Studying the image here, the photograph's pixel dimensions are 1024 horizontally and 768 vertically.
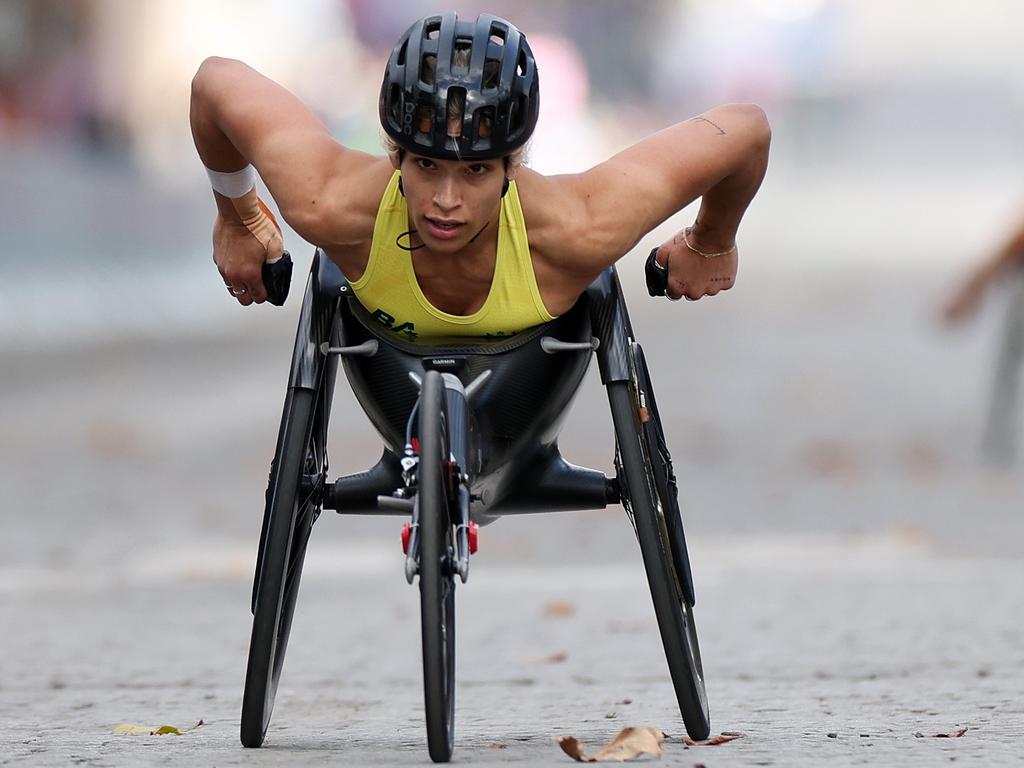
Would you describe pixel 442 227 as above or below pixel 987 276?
below

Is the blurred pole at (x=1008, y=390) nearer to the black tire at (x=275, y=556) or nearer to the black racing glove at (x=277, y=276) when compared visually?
the black racing glove at (x=277, y=276)

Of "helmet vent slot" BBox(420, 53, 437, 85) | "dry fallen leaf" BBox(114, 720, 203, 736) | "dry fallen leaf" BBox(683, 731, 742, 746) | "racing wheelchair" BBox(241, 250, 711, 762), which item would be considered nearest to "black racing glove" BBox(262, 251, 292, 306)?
"racing wheelchair" BBox(241, 250, 711, 762)

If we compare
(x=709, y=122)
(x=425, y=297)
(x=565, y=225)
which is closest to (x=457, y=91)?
(x=565, y=225)

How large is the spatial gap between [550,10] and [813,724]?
29.2 meters

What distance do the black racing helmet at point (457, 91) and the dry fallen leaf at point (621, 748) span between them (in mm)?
1261

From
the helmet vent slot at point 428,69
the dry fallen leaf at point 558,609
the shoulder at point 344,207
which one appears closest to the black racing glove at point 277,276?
the shoulder at point 344,207

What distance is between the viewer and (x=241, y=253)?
15.3ft

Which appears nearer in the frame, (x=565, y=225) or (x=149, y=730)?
(x=565, y=225)

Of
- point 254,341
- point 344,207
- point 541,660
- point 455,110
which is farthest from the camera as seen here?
point 254,341

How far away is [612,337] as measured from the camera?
438 centimetres

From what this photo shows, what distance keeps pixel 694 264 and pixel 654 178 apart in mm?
→ 488

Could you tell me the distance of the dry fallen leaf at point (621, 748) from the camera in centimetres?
407

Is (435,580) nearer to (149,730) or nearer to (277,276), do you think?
(277,276)

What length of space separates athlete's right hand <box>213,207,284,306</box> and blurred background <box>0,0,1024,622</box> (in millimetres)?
4421
